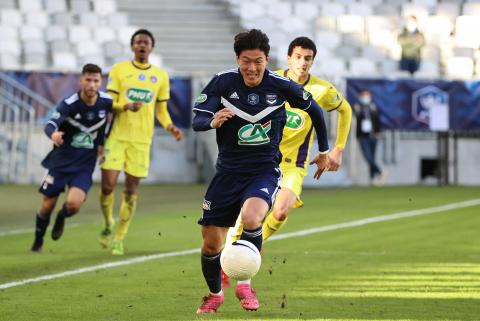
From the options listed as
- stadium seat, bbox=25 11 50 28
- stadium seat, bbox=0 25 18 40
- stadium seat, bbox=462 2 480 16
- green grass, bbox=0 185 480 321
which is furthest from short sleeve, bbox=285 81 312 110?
stadium seat, bbox=462 2 480 16

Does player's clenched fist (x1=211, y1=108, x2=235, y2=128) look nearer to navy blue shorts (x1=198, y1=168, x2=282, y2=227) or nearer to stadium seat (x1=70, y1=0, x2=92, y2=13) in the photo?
navy blue shorts (x1=198, y1=168, x2=282, y2=227)

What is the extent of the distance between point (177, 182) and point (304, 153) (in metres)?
16.9

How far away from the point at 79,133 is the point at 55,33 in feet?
57.5

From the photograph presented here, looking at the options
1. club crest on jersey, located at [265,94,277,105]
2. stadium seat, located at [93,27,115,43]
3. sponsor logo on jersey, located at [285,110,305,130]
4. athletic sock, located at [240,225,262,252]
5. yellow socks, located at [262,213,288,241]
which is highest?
stadium seat, located at [93,27,115,43]

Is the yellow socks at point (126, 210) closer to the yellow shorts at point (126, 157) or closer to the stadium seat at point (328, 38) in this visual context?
the yellow shorts at point (126, 157)

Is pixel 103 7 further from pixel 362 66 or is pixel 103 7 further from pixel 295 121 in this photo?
pixel 295 121

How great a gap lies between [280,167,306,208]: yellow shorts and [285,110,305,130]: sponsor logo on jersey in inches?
13.9

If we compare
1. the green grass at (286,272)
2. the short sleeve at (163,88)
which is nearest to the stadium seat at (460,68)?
the green grass at (286,272)

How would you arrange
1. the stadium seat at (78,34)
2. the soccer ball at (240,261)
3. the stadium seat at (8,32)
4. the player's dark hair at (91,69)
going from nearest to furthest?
the soccer ball at (240,261) → the player's dark hair at (91,69) → the stadium seat at (8,32) → the stadium seat at (78,34)

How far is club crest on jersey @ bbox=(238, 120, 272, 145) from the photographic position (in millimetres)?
8383

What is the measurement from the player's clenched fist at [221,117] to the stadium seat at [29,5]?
23367 millimetres

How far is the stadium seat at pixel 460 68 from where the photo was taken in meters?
31.5

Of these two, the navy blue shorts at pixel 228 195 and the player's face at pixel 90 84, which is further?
the player's face at pixel 90 84

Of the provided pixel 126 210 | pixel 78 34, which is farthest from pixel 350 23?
pixel 126 210
